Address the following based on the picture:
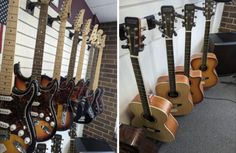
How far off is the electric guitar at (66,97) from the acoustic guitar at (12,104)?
34 centimetres

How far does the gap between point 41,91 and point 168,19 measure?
1.00 m

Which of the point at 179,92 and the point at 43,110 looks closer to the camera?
the point at 43,110

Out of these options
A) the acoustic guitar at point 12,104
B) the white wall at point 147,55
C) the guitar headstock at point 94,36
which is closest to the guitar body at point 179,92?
the white wall at point 147,55

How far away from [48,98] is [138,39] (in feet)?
1.96

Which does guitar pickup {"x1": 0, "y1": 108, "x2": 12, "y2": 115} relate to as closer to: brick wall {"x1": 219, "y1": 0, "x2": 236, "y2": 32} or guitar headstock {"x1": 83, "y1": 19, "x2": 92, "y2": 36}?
guitar headstock {"x1": 83, "y1": 19, "x2": 92, "y2": 36}

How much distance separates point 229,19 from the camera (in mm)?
2959

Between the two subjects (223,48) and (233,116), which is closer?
(233,116)

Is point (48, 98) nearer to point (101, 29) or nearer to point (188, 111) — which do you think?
point (101, 29)

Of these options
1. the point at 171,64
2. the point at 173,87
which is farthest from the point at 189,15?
the point at 173,87

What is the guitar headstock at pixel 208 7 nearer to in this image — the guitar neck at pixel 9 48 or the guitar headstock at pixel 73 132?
the guitar headstock at pixel 73 132

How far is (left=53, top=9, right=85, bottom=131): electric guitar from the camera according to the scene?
124cm

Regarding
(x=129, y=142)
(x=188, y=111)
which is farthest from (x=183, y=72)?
(x=129, y=142)

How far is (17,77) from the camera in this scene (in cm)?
95

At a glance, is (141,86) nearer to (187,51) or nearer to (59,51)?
(59,51)
